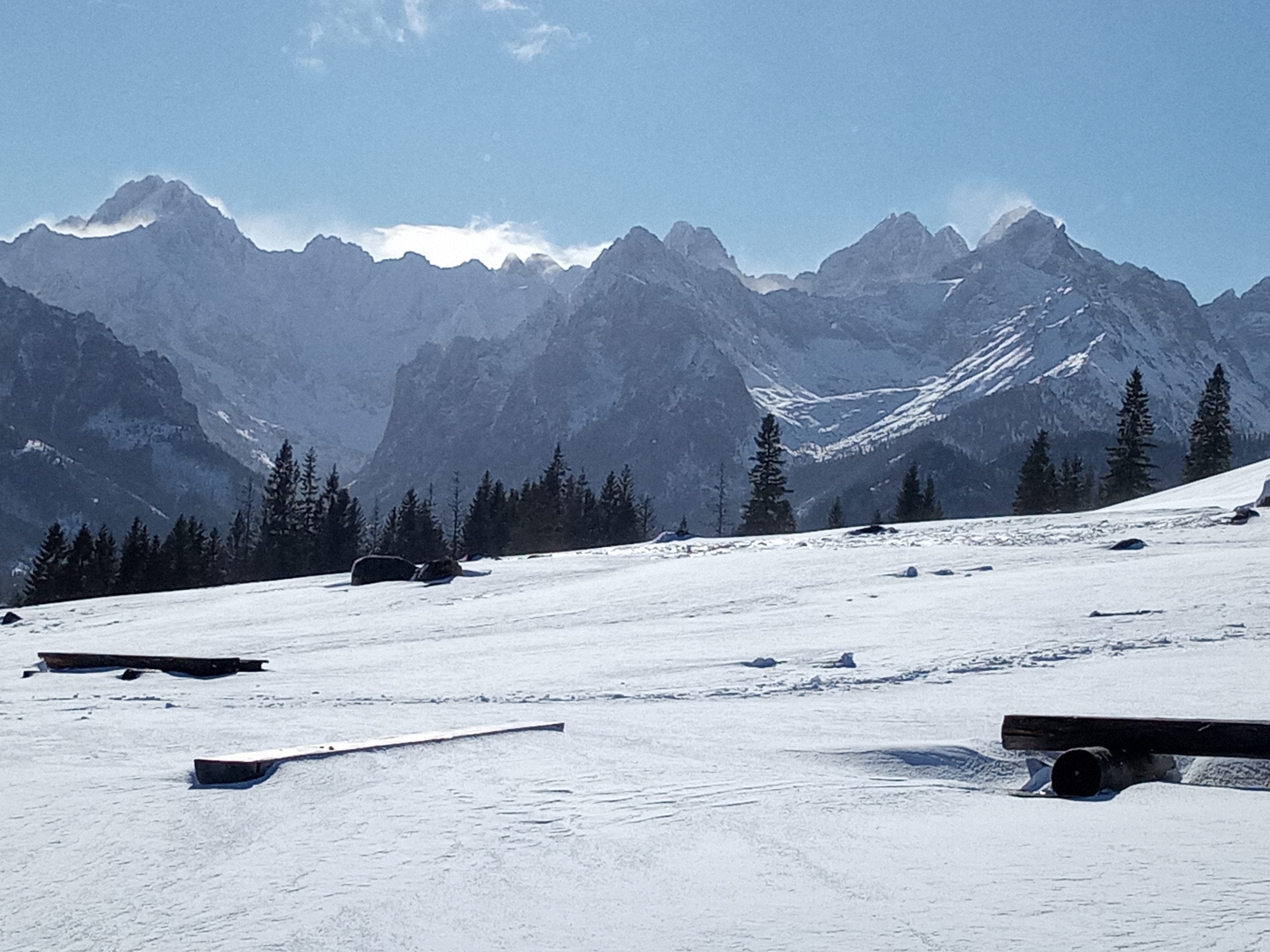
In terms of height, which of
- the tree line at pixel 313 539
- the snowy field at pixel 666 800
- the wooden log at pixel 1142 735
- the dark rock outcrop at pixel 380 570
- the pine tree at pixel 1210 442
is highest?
the pine tree at pixel 1210 442

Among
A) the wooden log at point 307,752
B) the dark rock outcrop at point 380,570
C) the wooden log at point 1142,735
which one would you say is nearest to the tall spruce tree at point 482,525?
the dark rock outcrop at point 380,570

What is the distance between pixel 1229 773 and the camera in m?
6.87

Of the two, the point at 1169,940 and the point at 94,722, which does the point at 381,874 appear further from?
the point at 94,722

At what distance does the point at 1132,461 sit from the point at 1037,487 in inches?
293

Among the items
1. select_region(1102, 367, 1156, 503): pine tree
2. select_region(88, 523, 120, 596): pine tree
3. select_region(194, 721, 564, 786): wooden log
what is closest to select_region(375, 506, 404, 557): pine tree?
select_region(88, 523, 120, 596): pine tree

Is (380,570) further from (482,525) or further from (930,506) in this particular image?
(930,506)

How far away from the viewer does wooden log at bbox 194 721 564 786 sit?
6430 millimetres

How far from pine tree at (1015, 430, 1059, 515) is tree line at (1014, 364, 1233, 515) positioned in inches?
1.5

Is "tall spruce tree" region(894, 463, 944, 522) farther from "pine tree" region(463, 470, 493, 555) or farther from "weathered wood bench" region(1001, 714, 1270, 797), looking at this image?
"weathered wood bench" region(1001, 714, 1270, 797)

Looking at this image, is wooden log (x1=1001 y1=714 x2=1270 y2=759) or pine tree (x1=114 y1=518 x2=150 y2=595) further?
pine tree (x1=114 y1=518 x2=150 y2=595)

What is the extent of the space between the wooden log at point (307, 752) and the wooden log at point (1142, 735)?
10.9 ft

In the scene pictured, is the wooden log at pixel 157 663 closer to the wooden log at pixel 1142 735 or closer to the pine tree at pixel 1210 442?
the wooden log at pixel 1142 735

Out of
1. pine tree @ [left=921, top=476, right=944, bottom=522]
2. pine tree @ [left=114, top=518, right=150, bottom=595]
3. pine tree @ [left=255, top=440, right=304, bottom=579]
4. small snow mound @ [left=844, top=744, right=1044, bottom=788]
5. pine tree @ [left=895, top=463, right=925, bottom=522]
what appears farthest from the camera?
pine tree @ [left=921, top=476, right=944, bottom=522]

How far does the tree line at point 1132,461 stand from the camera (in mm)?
78500
